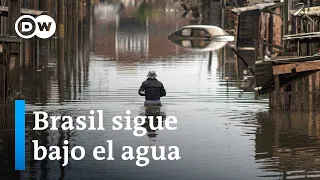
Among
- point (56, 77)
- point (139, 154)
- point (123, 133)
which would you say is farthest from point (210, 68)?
point (139, 154)

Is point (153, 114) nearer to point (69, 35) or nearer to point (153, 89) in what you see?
point (153, 89)

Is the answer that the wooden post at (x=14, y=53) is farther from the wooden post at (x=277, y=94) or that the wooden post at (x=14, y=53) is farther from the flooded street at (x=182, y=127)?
the wooden post at (x=277, y=94)

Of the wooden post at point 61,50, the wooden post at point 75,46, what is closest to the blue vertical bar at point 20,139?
the wooden post at point 61,50

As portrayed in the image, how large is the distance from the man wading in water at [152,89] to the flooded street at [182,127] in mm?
599

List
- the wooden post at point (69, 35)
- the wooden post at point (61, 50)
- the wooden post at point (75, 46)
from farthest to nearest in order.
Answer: the wooden post at point (69, 35) → the wooden post at point (75, 46) → the wooden post at point (61, 50)

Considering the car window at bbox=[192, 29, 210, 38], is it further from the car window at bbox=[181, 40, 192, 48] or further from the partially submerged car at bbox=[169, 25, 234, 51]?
the car window at bbox=[181, 40, 192, 48]

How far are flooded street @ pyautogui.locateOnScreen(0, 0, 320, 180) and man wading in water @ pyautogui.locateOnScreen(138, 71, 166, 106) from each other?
0.60 metres

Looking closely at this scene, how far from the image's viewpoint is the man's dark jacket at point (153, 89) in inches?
1056

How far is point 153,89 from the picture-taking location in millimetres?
27000

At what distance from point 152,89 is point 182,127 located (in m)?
2.15

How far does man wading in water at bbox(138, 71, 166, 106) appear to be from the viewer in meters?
26.9

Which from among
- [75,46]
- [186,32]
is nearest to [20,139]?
[75,46]

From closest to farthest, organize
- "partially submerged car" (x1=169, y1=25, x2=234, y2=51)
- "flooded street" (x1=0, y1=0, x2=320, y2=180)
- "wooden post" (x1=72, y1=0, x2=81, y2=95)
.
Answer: "flooded street" (x1=0, y1=0, x2=320, y2=180), "wooden post" (x1=72, y1=0, x2=81, y2=95), "partially submerged car" (x1=169, y1=25, x2=234, y2=51)

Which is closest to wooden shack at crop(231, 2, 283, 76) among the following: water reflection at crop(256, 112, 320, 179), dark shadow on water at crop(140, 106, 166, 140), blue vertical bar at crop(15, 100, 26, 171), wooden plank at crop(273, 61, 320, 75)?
dark shadow on water at crop(140, 106, 166, 140)
